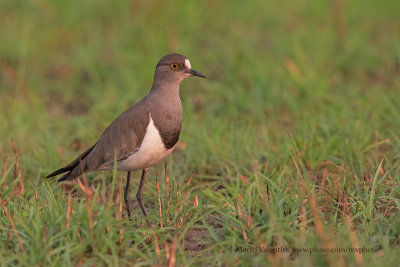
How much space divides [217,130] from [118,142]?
63.7 inches

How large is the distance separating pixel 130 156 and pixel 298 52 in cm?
339

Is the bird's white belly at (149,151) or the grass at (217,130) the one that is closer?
the grass at (217,130)

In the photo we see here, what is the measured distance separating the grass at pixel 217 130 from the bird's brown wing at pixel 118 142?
20 cm

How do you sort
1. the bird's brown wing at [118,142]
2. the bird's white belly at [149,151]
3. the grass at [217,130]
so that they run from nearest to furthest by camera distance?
the grass at [217,130], the bird's white belly at [149,151], the bird's brown wing at [118,142]

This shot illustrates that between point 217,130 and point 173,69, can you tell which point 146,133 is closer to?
point 173,69

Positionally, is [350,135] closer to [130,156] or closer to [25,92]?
[130,156]

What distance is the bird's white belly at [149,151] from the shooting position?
4590mm

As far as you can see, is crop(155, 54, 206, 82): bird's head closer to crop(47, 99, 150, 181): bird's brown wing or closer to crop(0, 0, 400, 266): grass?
crop(47, 99, 150, 181): bird's brown wing

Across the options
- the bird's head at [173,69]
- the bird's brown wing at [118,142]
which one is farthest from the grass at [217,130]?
the bird's head at [173,69]

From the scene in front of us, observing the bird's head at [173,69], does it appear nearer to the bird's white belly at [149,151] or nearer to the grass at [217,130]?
the bird's white belly at [149,151]

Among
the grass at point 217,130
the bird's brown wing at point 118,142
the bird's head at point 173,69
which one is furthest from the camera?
the bird's head at point 173,69

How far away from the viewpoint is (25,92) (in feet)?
25.5

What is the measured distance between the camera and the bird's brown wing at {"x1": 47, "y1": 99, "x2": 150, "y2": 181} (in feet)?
15.5

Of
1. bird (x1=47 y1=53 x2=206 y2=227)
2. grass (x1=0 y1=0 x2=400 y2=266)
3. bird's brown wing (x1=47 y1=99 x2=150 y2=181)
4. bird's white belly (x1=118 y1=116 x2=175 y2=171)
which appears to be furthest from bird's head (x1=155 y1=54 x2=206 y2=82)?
grass (x1=0 y1=0 x2=400 y2=266)
